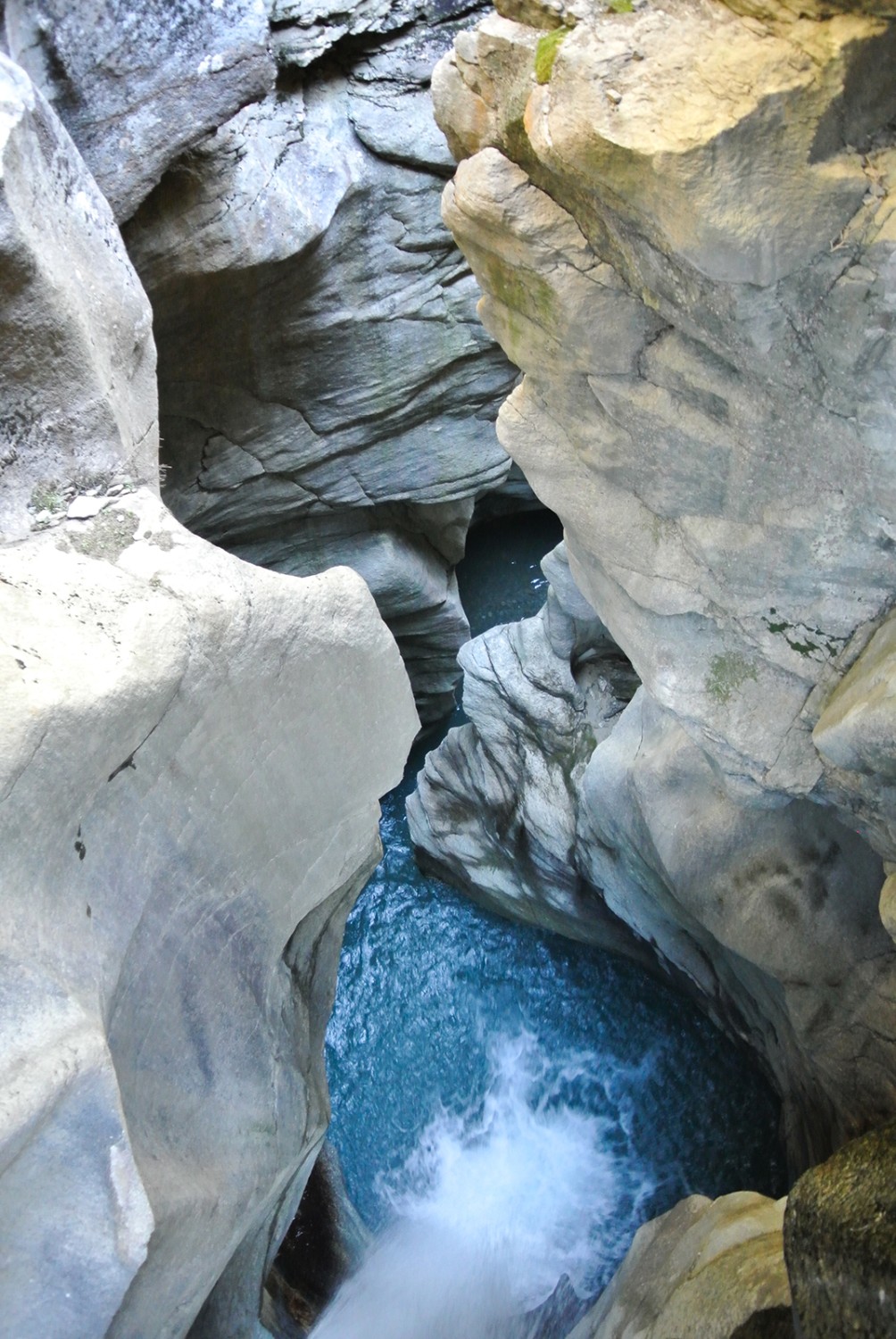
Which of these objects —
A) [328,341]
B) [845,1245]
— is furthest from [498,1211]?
[328,341]

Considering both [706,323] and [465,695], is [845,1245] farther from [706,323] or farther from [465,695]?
[465,695]

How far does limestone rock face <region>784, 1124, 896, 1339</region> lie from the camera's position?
7.54ft

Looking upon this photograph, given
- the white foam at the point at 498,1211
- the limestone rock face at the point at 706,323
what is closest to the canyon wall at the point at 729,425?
the limestone rock face at the point at 706,323

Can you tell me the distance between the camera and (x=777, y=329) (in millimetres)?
2418

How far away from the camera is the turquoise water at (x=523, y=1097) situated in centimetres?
525

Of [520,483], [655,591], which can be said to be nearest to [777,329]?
[655,591]

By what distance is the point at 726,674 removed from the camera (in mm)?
3336

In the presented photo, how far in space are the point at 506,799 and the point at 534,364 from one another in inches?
133

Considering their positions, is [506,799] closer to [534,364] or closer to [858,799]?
[858,799]

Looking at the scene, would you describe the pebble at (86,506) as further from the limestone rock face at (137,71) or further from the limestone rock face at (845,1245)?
the limestone rock face at (845,1245)

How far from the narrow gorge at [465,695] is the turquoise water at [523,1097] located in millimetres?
24

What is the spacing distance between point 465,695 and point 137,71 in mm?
3582

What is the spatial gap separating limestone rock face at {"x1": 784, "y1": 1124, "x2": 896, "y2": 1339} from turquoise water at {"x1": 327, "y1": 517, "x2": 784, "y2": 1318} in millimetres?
2692

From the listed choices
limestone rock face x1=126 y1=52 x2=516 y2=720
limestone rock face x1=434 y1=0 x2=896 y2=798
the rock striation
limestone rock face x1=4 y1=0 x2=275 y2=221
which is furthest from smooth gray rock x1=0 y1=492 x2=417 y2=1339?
limestone rock face x1=126 y1=52 x2=516 y2=720
